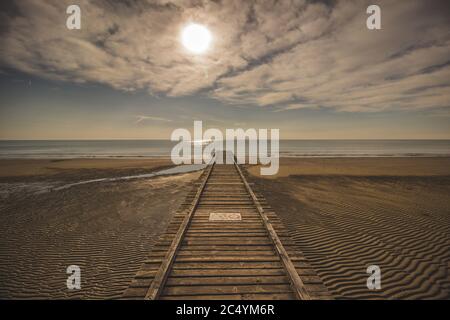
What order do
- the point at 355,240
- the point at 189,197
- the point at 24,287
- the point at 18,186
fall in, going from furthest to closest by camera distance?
1. the point at 18,186
2. the point at 189,197
3. the point at 355,240
4. the point at 24,287

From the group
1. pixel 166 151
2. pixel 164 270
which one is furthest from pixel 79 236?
pixel 166 151

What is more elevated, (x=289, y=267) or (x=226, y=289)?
(x=289, y=267)

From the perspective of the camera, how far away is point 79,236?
825cm

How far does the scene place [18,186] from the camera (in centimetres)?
1716

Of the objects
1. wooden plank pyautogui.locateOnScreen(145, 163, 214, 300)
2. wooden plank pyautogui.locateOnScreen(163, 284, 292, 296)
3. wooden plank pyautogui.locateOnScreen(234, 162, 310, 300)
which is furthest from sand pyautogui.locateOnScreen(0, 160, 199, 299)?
wooden plank pyautogui.locateOnScreen(234, 162, 310, 300)

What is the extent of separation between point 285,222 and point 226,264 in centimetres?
497

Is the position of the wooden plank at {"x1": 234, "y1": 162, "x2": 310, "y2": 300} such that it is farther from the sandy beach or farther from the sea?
the sea

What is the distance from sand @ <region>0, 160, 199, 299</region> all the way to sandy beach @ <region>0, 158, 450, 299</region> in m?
0.03

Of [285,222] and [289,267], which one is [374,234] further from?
[289,267]
